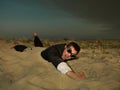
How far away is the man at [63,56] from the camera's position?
6.36m

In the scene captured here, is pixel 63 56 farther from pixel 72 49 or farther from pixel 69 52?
pixel 72 49

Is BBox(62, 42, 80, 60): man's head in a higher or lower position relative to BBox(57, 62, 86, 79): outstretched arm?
higher

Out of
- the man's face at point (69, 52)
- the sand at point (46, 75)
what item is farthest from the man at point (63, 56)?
the sand at point (46, 75)

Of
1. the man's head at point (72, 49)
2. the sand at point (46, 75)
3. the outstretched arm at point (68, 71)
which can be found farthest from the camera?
the man's head at point (72, 49)

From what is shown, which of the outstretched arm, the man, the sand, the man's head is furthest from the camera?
the man's head

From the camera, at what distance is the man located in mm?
6363

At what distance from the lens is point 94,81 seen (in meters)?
5.92

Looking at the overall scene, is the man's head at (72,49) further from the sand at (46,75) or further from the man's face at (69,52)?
the sand at (46,75)

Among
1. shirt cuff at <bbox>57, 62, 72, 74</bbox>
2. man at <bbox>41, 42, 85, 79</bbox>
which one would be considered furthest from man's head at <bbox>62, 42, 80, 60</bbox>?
shirt cuff at <bbox>57, 62, 72, 74</bbox>

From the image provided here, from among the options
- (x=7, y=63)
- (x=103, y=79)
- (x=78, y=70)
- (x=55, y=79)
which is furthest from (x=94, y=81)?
(x=7, y=63)

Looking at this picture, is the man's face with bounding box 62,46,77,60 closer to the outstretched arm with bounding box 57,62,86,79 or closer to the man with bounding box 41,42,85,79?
the man with bounding box 41,42,85,79

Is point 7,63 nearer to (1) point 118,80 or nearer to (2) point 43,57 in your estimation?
(2) point 43,57

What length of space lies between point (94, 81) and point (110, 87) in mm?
518

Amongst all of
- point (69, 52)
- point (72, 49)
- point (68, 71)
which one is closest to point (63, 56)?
point (69, 52)
